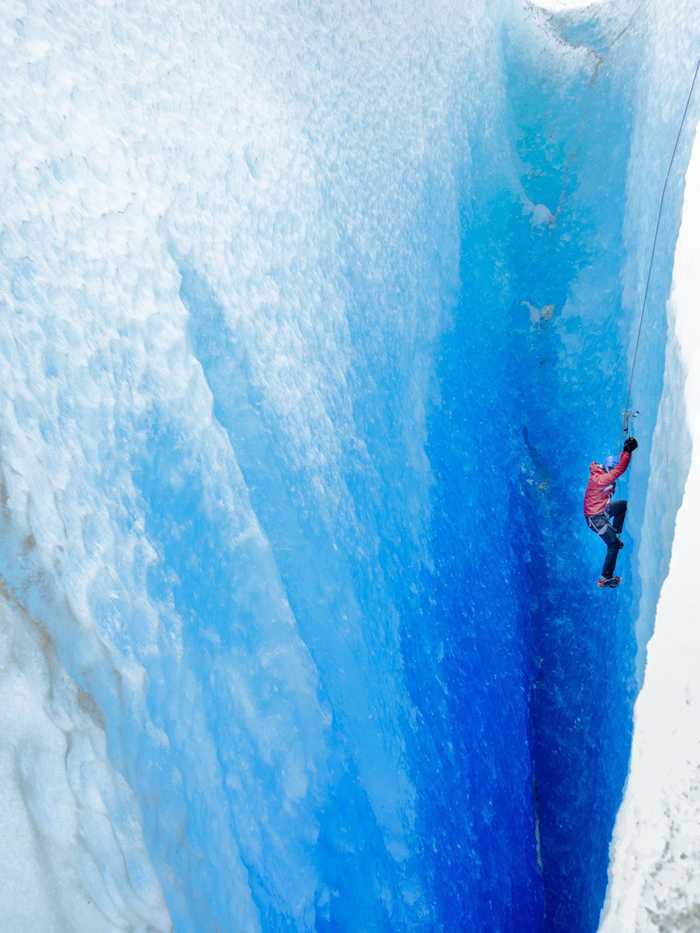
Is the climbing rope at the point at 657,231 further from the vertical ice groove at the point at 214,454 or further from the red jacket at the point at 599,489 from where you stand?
the vertical ice groove at the point at 214,454

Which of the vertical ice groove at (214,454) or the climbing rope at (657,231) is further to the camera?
the climbing rope at (657,231)

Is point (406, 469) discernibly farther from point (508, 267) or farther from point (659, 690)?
point (508, 267)

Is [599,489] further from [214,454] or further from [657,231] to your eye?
[214,454]

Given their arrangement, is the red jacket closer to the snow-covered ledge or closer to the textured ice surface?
the snow-covered ledge

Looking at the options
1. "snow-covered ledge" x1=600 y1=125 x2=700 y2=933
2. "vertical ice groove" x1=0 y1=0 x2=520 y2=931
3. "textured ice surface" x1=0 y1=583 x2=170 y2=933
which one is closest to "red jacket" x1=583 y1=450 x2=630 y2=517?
"vertical ice groove" x1=0 y1=0 x2=520 y2=931

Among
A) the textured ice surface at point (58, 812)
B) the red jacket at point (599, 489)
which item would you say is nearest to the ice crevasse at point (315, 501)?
the textured ice surface at point (58, 812)

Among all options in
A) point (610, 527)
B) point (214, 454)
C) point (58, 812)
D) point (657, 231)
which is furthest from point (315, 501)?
point (657, 231)

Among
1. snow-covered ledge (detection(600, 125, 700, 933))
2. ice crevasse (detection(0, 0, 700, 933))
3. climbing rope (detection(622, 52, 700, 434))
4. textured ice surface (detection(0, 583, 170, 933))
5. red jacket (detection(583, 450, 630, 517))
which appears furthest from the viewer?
climbing rope (detection(622, 52, 700, 434))
